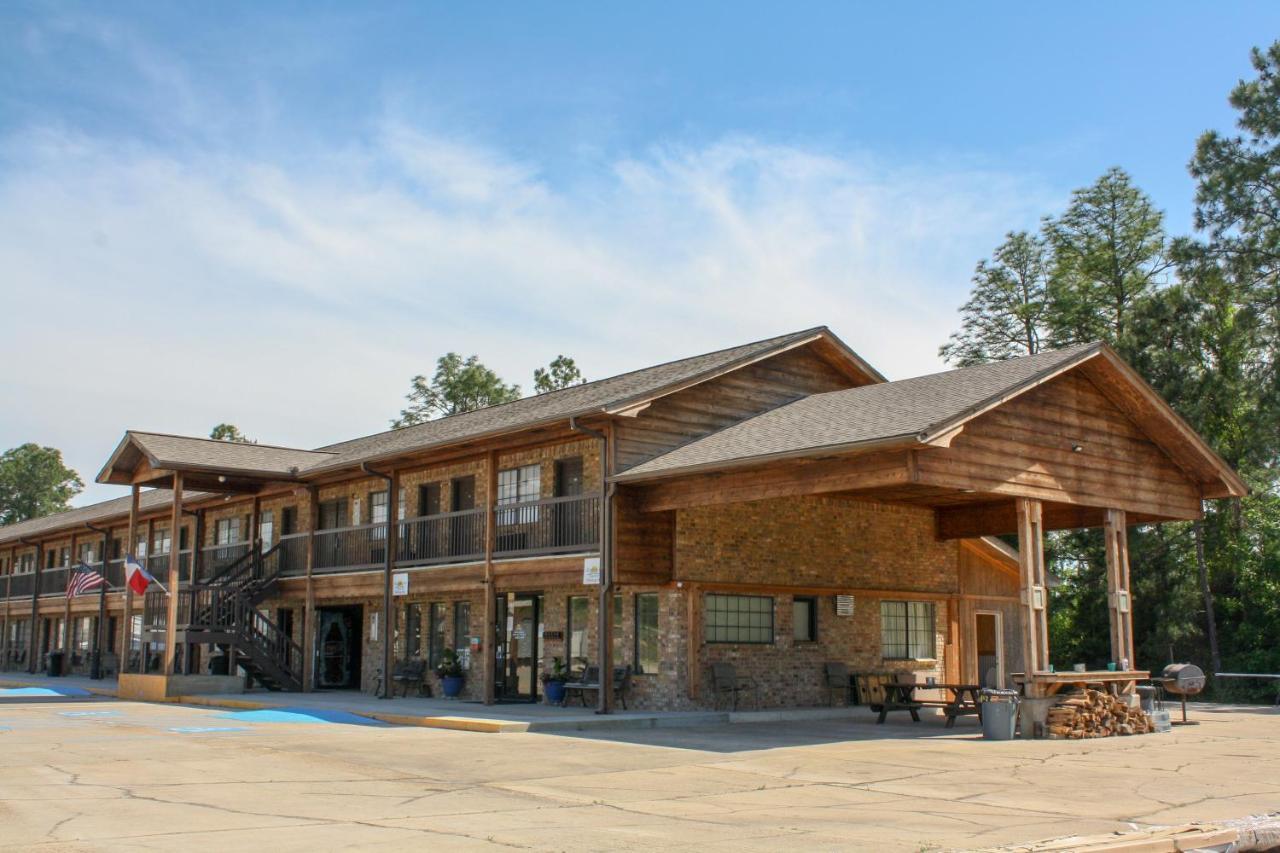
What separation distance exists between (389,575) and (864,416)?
1064cm

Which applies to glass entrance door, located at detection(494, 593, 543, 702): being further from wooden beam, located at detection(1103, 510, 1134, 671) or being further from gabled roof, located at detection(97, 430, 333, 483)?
wooden beam, located at detection(1103, 510, 1134, 671)

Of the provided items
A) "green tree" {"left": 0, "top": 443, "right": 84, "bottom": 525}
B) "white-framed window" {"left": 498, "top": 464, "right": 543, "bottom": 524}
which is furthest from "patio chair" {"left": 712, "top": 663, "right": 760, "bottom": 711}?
"green tree" {"left": 0, "top": 443, "right": 84, "bottom": 525}

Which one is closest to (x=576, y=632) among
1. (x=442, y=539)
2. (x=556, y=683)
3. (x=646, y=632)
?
(x=556, y=683)

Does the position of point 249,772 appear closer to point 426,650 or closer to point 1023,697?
point 1023,697

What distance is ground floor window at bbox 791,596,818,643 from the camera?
74.4 ft

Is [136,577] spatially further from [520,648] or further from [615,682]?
[615,682]

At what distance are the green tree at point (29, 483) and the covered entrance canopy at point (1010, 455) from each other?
263ft

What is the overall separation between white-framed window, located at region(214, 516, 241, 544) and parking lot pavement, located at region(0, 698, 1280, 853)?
1365 cm

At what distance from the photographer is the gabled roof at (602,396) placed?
20.8m

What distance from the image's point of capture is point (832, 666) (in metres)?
22.8

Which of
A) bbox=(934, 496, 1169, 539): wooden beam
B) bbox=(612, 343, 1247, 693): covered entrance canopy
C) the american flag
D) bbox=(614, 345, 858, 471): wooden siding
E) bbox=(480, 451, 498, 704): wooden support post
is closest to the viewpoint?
bbox=(612, 343, 1247, 693): covered entrance canopy

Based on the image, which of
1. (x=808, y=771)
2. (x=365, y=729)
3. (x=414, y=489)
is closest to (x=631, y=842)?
(x=808, y=771)

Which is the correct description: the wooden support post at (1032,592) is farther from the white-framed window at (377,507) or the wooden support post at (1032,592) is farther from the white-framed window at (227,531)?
the white-framed window at (227,531)

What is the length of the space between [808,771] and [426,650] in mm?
13833
